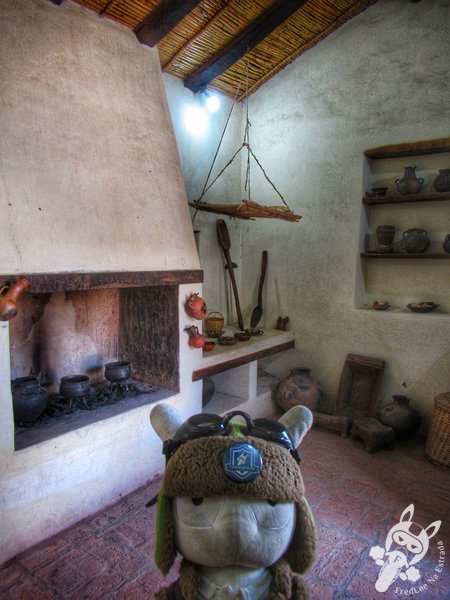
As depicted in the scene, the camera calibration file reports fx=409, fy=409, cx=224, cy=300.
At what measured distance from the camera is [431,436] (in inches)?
129

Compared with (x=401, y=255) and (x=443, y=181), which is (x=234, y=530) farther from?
(x=443, y=181)

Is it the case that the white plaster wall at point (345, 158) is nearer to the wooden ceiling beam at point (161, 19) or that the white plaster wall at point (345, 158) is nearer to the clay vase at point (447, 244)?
the clay vase at point (447, 244)

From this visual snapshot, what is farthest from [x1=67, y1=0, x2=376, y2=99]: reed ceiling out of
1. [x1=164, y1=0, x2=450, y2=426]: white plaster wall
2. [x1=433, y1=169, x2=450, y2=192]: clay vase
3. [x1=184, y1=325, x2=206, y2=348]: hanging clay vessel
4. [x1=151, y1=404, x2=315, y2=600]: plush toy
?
[x1=151, y1=404, x2=315, y2=600]: plush toy

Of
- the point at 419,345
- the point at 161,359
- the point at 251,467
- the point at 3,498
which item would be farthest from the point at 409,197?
the point at 3,498

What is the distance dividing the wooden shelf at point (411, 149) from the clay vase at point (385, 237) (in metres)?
0.67

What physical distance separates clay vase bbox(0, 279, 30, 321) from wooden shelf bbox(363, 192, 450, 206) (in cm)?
318

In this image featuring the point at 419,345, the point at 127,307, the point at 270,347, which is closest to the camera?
the point at 127,307

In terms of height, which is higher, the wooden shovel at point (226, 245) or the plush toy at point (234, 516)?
the wooden shovel at point (226, 245)

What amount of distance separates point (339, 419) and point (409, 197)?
212 centimetres

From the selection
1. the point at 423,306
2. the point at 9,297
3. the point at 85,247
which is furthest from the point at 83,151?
the point at 423,306

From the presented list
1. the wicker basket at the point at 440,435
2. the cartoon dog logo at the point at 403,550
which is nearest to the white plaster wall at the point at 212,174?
the wicker basket at the point at 440,435

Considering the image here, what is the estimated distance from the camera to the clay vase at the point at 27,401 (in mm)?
2377

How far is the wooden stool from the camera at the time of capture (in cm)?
337

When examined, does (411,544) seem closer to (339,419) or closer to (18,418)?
(339,419)
